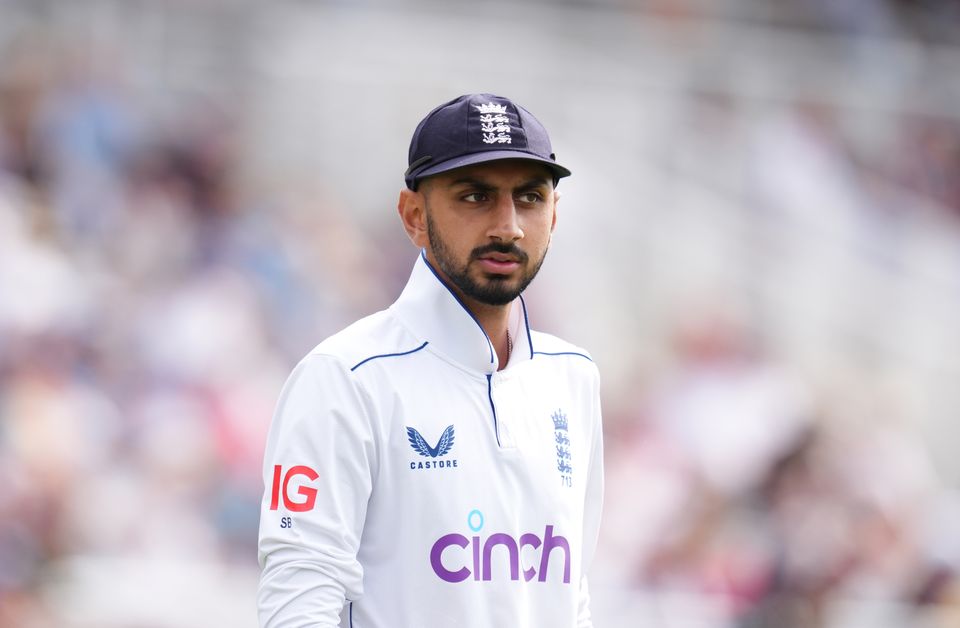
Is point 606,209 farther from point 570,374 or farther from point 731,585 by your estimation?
point 570,374

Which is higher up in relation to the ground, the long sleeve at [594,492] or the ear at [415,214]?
the ear at [415,214]

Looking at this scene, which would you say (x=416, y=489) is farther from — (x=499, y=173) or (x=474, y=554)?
(x=499, y=173)

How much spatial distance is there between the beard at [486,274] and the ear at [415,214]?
0.03 meters

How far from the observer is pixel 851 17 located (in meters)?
8.89

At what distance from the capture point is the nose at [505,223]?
2367 millimetres

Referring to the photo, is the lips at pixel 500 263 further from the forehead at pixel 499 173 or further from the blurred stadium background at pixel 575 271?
the blurred stadium background at pixel 575 271

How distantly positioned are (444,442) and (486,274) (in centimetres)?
29

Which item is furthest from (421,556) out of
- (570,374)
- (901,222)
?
(901,222)

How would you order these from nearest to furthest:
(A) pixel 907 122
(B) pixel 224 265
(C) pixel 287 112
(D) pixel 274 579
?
(D) pixel 274 579 → (B) pixel 224 265 → (C) pixel 287 112 → (A) pixel 907 122

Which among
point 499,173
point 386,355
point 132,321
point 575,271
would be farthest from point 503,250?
point 575,271

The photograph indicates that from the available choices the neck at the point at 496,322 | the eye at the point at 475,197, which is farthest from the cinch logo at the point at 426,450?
the eye at the point at 475,197

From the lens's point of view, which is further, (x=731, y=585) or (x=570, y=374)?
(x=731, y=585)

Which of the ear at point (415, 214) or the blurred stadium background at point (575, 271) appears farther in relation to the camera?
the blurred stadium background at point (575, 271)

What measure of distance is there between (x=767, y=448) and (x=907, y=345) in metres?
1.44
